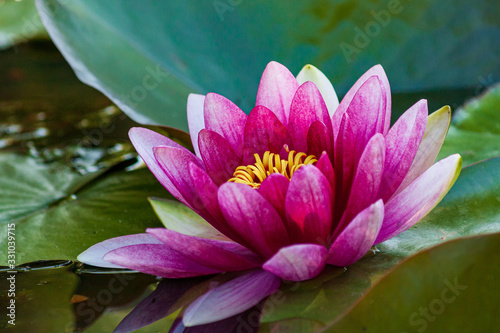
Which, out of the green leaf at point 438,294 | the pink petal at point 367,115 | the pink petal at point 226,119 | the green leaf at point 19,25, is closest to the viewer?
the green leaf at point 438,294

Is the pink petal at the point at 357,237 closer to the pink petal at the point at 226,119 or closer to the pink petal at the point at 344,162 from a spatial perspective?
the pink petal at the point at 344,162

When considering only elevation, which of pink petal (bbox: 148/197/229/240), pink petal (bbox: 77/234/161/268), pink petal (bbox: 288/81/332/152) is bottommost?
pink petal (bbox: 77/234/161/268)

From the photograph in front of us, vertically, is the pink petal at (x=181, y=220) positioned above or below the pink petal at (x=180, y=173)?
below

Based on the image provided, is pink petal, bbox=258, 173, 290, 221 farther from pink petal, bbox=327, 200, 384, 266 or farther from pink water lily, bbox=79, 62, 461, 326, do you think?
pink petal, bbox=327, 200, 384, 266

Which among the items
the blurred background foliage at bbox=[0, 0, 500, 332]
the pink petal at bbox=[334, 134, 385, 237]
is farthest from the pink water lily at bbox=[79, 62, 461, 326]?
the blurred background foliage at bbox=[0, 0, 500, 332]

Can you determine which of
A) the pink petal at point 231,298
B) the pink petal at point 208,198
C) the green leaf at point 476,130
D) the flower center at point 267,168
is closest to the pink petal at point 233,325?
the pink petal at point 231,298

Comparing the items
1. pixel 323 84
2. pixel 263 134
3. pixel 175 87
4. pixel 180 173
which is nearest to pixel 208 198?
pixel 180 173
